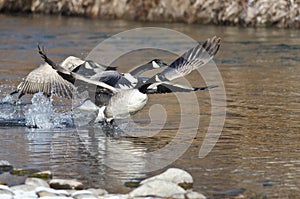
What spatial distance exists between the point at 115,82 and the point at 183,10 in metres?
12.3

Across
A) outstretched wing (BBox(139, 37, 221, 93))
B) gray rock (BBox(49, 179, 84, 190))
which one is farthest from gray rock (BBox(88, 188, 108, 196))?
outstretched wing (BBox(139, 37, 221, 93))

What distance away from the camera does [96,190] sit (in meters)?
5.99

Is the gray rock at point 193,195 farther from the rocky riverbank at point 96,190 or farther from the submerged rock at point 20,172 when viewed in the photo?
the submerged rock at point 20,172

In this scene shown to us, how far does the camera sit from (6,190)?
590cm

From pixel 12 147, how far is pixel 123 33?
36.6 feet

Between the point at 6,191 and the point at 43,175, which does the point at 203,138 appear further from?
the point at 6,191

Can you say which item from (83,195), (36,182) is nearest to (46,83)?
(36,182)

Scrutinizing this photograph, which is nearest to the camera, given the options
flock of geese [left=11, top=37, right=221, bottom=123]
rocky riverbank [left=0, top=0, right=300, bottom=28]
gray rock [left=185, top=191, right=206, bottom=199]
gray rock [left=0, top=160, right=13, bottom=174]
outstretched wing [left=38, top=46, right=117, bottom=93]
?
gray rock [left=185, top=191, right=206, bottom=199]

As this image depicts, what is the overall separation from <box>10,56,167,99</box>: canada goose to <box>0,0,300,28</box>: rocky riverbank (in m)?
10.7

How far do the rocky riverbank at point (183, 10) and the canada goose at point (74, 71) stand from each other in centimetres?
1074

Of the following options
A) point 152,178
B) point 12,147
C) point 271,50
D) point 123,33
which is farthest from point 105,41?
point 152,178

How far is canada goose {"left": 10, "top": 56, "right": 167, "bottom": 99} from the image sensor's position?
920 centimetres

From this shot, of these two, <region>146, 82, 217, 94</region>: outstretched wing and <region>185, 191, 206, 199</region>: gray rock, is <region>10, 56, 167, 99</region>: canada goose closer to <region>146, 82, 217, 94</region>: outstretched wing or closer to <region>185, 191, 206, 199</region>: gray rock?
<region>146, 82, 217, 94</region>: outstretched wing

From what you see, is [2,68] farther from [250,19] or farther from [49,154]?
[250,19]
